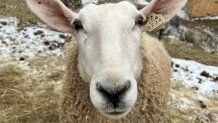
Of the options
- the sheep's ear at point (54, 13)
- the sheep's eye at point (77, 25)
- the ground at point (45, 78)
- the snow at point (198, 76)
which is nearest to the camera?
the sheep's eye at point (77, 25)

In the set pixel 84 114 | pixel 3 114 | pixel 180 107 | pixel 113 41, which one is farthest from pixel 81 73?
pixel 180 107

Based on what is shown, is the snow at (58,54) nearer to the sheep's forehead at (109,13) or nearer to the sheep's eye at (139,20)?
the sheep's eye at (139,20)

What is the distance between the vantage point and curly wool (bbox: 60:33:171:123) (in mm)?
3336

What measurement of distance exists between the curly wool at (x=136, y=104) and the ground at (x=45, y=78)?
1.30m

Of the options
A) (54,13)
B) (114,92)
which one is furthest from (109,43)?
(54,13)

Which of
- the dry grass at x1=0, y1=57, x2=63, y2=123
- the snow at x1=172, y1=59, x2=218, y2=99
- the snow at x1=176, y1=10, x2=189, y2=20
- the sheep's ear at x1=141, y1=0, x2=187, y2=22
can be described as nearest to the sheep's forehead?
the sheep's ear at x1=141, y1=0, x2=187, y2=22

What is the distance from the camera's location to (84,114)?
A: 3.36 metres

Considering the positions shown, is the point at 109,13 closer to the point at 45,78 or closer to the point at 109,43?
the point at 109,43

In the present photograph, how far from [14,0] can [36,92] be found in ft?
12.7

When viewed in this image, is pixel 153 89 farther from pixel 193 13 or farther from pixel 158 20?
pixel 193 13

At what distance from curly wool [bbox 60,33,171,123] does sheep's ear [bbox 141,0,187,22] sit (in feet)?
1.18

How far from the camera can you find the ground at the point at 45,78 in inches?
192

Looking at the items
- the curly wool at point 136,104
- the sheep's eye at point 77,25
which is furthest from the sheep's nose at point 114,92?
the curly wool at point 136,104

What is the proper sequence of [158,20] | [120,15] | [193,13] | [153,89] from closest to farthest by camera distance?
[120,15], [158,20], [153,89], [193,13]
